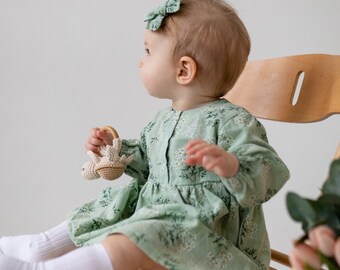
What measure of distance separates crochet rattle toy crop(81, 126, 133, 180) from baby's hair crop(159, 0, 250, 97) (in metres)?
0.18

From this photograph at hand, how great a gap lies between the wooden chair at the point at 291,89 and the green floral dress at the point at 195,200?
137mm

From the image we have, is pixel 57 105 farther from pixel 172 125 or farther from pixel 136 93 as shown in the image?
pixel 172 125

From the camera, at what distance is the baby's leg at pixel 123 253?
0.69 meters

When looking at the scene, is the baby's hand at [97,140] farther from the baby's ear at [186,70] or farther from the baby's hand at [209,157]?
the baby's hand at [209,157]

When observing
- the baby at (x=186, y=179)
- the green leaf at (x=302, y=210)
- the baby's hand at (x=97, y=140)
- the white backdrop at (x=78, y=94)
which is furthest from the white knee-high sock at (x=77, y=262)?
the white backdrop at (x=78, y=94)

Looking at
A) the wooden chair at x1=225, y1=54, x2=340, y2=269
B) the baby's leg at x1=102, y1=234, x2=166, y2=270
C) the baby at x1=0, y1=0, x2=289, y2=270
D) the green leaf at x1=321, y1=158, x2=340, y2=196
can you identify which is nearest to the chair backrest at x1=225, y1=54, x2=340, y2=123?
the wooden chair at x1=225, y1=54, x2=340, y2=269

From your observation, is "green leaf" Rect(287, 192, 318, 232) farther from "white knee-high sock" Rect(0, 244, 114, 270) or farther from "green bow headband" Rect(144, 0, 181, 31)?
"green bow headband" Rect(144, 0, 181, 31)

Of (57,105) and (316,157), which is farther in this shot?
(57,105)

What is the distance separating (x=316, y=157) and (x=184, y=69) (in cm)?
65

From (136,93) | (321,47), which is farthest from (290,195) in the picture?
(136,93)

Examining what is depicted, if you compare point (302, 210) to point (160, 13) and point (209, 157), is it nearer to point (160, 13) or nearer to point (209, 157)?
point (209, 157)

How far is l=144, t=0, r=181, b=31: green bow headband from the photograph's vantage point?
32.3 inches

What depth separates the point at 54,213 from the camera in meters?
1.57

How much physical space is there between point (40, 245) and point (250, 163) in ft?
1.17
